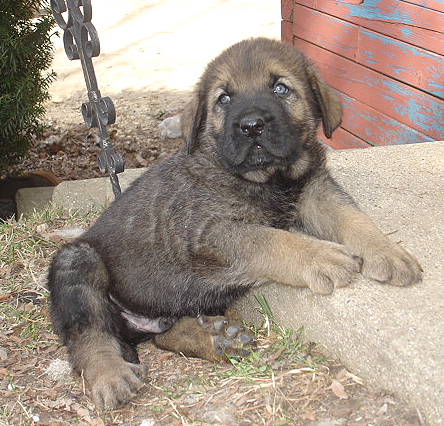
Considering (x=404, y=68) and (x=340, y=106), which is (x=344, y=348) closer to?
(x=340, y=106)

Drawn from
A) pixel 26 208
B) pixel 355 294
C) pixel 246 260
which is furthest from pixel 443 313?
pixel 26 208

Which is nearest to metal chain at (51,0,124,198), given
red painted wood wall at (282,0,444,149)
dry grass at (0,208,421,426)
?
dry grass at (0,208,421,426)

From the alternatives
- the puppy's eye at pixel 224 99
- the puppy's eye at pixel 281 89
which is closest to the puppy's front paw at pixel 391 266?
the puppy's eye at pixel 281 89

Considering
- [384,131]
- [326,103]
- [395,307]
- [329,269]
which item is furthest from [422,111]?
[395,307]

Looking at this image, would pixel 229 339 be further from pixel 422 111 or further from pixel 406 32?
pixel 406 32

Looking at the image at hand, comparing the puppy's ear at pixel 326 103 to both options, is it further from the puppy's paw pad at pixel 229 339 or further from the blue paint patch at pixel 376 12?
the blue paint patch at pixel 376 12

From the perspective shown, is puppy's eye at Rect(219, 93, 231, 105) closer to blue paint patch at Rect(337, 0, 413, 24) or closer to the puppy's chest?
the puppy's chest
